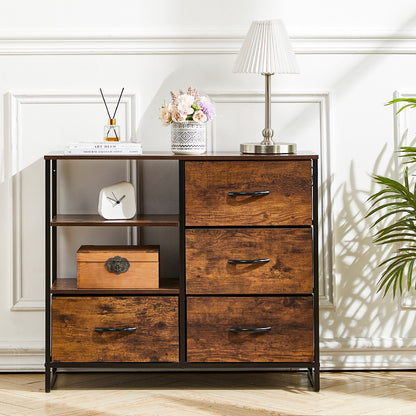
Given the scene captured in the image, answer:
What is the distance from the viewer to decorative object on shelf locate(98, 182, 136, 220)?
265cm

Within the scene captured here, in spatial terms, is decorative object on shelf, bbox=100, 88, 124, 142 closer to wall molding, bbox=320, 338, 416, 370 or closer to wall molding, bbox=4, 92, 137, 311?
wall molding, bbox=4, 92, 137, 311

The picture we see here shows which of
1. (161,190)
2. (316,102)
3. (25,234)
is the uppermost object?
(316,102)

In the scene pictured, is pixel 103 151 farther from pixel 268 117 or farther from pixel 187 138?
pixel 268 117

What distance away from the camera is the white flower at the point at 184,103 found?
8.56 feet

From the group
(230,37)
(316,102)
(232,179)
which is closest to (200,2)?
(230,37)

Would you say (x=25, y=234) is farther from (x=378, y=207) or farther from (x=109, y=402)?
(x=378, y=207)

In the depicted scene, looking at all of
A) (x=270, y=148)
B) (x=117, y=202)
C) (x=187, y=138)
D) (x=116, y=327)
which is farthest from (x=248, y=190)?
(x=116, y=327)

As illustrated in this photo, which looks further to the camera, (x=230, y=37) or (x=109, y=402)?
(x=230, y=37)

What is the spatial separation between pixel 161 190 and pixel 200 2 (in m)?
0.82

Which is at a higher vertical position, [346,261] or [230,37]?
[230,37]

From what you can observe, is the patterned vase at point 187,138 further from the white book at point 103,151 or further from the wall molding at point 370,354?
the wall molding at point 370,354

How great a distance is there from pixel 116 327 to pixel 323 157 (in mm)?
1141

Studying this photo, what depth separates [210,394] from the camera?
265 cm

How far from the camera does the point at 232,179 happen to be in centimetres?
255
